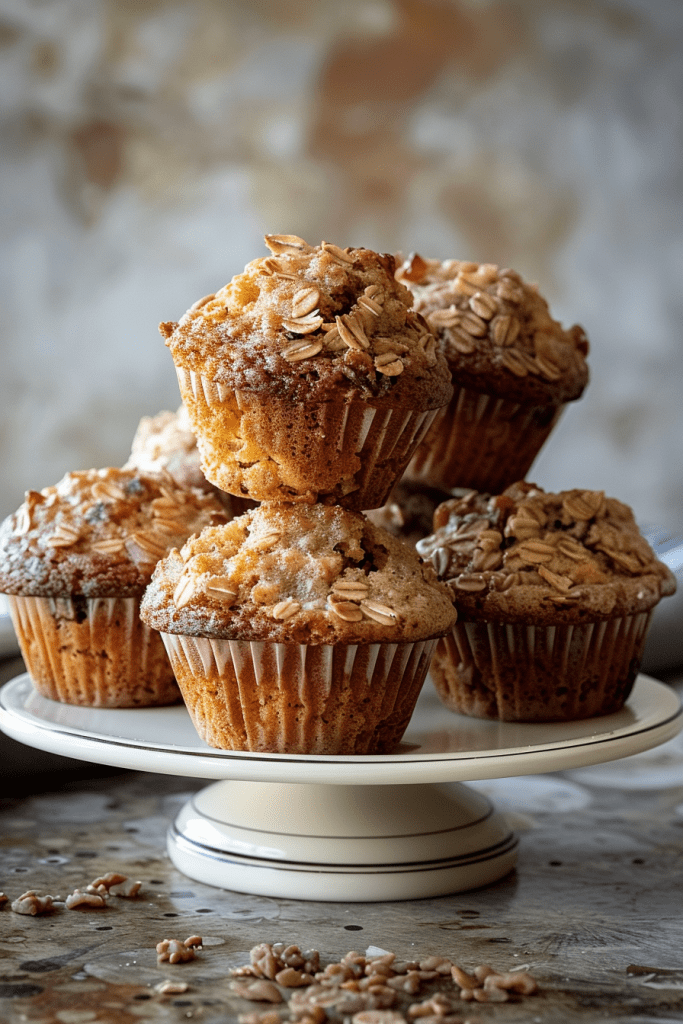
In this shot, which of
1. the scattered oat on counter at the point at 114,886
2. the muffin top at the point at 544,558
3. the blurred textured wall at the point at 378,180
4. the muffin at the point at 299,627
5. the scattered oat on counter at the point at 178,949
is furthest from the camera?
the blurred textured wall at the point at 378,180

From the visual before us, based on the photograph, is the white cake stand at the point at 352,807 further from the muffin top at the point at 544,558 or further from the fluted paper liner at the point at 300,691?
the muffin top at the point at 544,558

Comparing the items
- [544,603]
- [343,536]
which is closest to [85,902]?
[343,536]

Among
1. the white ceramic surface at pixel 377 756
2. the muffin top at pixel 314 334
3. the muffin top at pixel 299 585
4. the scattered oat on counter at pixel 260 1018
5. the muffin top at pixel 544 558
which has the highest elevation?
the muffin top at pixel 314 334

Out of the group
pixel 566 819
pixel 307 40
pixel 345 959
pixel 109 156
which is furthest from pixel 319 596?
pixel 307 40

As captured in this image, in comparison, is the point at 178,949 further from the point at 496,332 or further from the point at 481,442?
the point at 496,332

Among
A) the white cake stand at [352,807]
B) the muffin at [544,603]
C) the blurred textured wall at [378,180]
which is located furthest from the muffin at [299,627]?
the blurred textured wall at [378,180]

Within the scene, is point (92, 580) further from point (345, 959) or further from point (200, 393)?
point (345, 959)
